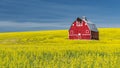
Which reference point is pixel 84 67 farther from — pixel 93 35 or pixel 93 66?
pixel 93 35

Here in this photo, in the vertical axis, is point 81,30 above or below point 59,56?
below

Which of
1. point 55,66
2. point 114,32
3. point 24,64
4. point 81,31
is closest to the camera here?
point 55,66

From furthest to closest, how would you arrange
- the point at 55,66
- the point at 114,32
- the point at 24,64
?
the point at 114,32
the point at 24,64
the point at 55,66

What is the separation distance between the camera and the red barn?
8975cm

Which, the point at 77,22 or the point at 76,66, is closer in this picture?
the point at 76,66

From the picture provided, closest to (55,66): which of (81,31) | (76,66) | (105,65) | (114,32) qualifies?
(76,66)

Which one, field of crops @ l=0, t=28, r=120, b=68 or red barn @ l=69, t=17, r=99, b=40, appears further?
red barn @ l=69, t=17, r=99, b=40

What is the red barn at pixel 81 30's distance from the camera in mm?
89750

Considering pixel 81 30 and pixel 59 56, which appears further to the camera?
pixel 81 30

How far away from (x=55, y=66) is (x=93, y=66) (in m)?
1.65

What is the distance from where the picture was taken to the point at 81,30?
9081 centimetres

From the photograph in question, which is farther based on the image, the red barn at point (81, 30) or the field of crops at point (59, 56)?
the red barn at point (81, 30)

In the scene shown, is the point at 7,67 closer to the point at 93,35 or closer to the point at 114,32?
the point at 93,35

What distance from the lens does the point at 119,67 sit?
11.7 m
